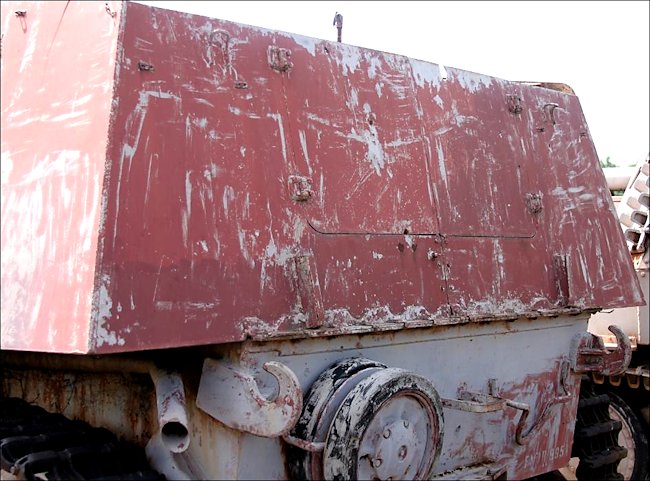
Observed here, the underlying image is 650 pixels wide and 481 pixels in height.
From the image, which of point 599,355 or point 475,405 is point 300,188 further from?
point 599,355

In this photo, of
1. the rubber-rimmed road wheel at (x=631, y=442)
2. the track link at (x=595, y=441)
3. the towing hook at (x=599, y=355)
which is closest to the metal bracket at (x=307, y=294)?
the towing hook at (x=599, y=355)

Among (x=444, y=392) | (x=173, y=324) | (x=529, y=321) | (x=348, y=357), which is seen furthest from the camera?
(x=529, y=321)

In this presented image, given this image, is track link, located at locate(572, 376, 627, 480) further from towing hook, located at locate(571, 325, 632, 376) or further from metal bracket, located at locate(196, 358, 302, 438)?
metal bracket, located at locate(196, 358, 302, 438)

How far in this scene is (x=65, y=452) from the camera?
3.31 meters

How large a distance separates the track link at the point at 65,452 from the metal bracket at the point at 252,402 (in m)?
0.34

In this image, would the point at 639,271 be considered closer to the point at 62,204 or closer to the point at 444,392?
the point at 444,392

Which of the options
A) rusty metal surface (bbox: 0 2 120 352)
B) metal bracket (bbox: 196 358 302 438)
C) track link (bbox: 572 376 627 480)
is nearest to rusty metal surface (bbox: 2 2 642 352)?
rusty metal surface (bbox: 0 2 120 352)

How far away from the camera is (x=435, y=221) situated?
177 inches

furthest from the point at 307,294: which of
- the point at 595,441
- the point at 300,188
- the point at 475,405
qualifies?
the point at 595,441

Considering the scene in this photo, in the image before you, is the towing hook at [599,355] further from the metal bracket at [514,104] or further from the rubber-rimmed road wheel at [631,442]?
the rubber-rimmed road wheel at [631,442]

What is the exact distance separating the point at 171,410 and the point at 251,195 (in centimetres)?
90

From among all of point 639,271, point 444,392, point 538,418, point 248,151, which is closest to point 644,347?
point 639,271

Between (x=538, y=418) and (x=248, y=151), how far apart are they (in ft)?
7.77

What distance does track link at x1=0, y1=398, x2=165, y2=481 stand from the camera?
325cm
